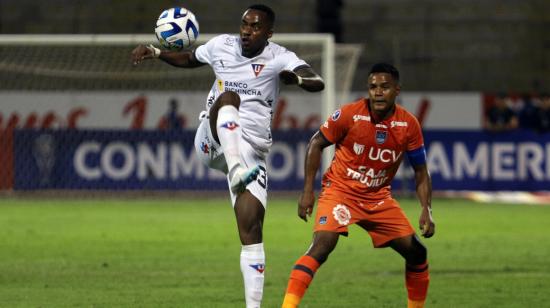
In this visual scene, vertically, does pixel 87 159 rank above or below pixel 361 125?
below

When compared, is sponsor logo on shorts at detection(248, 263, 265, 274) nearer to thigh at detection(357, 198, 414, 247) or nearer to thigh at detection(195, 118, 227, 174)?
thigh at detection(357, 198, 414, 247)

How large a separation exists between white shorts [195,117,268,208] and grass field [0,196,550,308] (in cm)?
147

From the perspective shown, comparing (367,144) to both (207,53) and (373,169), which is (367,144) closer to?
(373,169)

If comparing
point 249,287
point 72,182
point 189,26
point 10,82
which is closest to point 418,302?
point 249,287

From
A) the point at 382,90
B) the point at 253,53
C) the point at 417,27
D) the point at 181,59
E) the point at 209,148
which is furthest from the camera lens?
the point at 417,27

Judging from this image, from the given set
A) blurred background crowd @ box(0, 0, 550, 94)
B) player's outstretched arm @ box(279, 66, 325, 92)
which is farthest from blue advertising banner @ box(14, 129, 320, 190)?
player's outstretched arm @ box(279, 66, 325, 92)

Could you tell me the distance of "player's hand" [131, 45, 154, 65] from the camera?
8273mm

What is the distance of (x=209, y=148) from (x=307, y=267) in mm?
1233

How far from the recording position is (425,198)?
26.0 ft

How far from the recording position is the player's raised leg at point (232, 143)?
7.62 meters

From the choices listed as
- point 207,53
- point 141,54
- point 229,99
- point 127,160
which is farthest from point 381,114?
point 127,160

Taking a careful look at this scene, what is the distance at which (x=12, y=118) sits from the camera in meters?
22.8

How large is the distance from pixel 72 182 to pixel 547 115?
31.6 feet

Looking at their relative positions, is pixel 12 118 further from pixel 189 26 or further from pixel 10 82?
pixel 189 26
